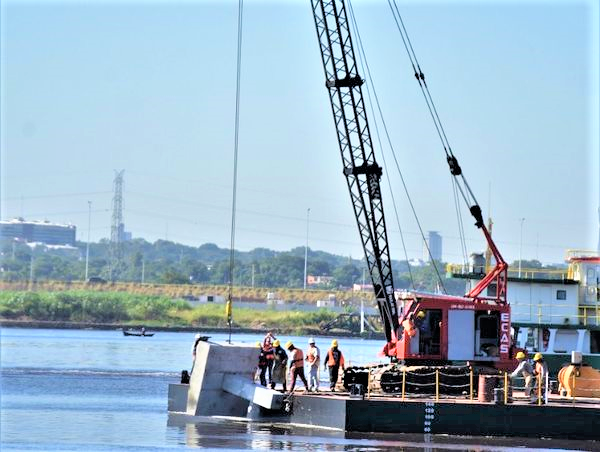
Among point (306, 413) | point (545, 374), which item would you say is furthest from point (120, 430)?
point (545, 374)

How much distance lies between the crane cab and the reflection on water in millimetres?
7029

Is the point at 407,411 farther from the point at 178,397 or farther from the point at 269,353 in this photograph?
the point at 178,397

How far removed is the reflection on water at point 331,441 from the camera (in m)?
43.9

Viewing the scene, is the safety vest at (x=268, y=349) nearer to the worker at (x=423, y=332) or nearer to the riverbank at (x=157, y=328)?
the worker at (x=423, y=332)

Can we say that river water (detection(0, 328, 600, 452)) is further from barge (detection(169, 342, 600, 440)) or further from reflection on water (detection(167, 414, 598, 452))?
barge (detection(169, 342, 600, 440))

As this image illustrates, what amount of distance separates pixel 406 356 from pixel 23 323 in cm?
14382

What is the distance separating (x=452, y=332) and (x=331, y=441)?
34.0ft

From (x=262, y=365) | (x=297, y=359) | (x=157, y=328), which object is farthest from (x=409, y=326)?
(x=157, y=328)

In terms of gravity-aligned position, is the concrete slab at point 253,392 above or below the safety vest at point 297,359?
below

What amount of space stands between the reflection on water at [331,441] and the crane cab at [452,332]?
7029 millimetres

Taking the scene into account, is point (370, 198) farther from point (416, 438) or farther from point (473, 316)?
point (416, 438)

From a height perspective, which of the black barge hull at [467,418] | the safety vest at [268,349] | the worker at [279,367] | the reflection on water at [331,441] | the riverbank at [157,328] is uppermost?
the riverbank at [157,328]

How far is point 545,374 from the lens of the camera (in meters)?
47.3

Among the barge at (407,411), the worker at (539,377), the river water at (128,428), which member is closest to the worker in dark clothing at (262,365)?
the barge at (407,411)
